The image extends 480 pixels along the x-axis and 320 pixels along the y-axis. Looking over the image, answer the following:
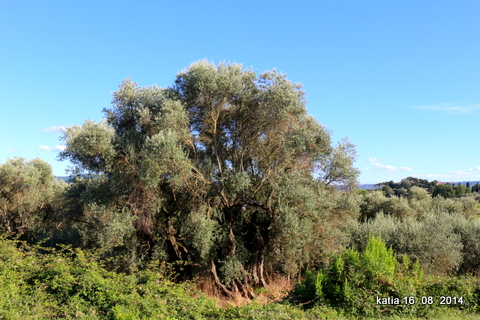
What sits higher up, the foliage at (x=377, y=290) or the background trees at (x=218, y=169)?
the background trees at (x=218, y=169)

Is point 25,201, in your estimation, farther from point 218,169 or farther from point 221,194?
point 221,194

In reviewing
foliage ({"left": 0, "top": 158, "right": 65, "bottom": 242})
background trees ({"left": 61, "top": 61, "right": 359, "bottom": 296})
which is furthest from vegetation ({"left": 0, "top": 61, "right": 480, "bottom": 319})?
foliage ({"left": 0, "top": 158, "right": 65, "bottom": 242})

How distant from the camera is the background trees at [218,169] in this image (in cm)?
1452

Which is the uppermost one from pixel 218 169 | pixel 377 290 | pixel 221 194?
pixel 218 169

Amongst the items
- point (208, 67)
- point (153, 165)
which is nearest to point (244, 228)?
point (153, 165)

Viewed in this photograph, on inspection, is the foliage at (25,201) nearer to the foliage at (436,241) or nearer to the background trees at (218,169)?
the background trees at (218,169)

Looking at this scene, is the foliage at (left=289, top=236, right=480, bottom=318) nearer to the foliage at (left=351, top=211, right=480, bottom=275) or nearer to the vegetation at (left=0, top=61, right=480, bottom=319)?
the vegetation at (left=0, top=61, right=480, bottom=319)

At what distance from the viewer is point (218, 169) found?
16500 mm

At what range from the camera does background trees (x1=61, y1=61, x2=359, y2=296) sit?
14523mm

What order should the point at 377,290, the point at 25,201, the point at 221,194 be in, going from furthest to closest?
the point at 25,201
the point at 221,194
the point at 377,290

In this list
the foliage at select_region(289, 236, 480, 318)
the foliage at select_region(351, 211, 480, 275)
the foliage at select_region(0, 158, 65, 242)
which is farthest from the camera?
the foliage at select_region(0, 158, 65, 242)

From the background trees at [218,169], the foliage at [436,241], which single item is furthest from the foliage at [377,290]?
the foliage at [436,241]

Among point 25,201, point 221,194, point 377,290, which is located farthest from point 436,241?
point 25,201

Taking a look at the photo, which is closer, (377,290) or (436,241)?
(377,290)
